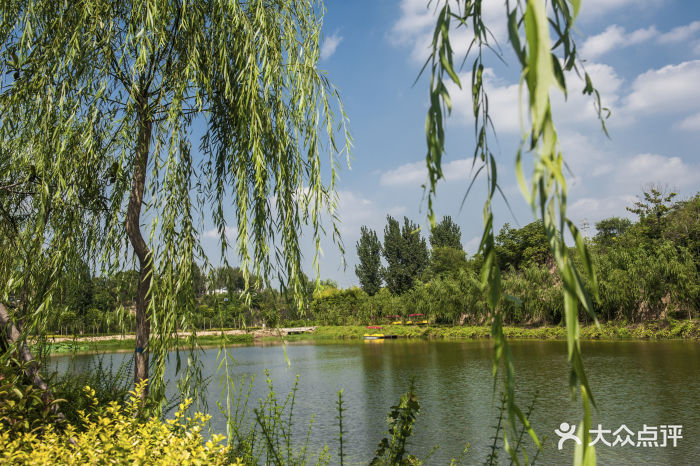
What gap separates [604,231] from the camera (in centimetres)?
5084

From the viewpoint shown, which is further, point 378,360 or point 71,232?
point 378,360

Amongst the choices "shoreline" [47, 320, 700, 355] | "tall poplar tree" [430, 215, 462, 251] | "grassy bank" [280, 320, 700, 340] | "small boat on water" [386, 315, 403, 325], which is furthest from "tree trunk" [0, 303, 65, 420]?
"tall poplar tree" [430, 215, 462, 251]

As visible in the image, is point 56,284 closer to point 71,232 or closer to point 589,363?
point 71,232

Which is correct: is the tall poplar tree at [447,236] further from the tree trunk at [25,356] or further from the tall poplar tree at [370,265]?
the tree trunk at [25,356]

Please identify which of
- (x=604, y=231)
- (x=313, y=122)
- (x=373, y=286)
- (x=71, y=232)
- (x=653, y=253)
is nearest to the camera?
(x=71, y=232)

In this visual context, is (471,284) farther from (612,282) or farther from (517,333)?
(612,282)

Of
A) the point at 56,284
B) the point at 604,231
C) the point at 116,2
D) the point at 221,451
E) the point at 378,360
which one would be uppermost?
the point at 604,231

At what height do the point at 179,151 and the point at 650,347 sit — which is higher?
the point at 179,151

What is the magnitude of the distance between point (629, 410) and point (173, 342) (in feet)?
25.9

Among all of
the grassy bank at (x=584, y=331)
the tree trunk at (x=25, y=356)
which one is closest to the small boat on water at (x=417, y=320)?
the grassy bank at (x=584, y=331)

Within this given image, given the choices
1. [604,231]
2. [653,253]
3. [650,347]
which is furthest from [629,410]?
[604,231]
